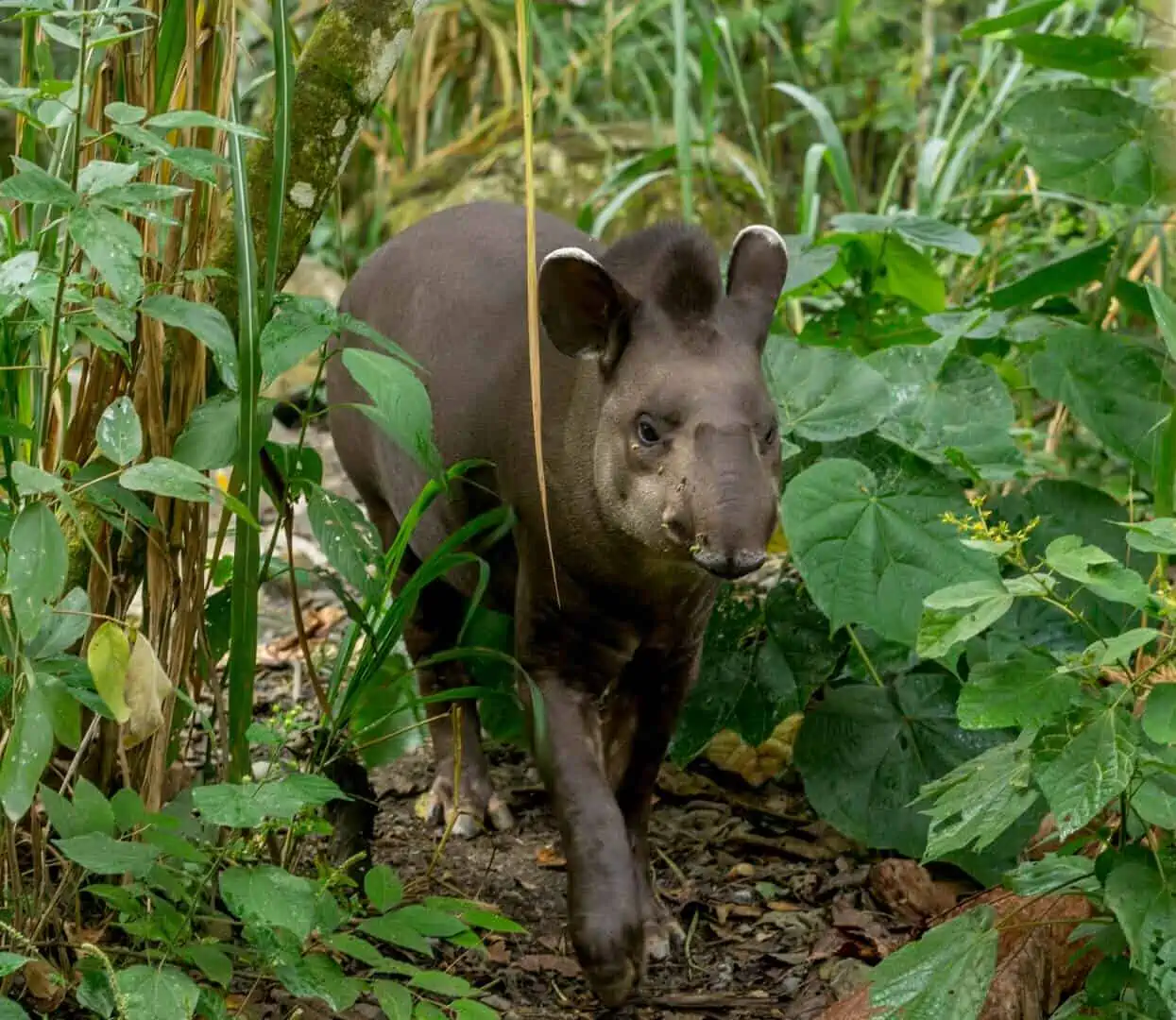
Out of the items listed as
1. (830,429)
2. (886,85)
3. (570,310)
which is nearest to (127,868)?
(570,310)

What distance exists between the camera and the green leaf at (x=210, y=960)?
281 cm

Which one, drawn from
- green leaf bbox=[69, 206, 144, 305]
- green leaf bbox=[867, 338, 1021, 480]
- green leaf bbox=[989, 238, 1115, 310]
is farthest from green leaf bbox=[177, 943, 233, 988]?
green leaf bbox=[989, 238, 1115, 310]

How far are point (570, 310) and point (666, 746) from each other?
108 centimetres

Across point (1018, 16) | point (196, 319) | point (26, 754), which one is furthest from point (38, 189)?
point (1018, 16)

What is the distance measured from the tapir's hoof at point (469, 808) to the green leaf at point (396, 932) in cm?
141

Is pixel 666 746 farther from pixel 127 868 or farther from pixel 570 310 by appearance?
pixel 127 868

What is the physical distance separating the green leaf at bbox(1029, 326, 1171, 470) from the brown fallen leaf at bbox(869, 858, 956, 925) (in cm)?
118

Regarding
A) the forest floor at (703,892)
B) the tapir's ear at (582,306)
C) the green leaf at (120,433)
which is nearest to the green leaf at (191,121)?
the green leaf at (120,433)

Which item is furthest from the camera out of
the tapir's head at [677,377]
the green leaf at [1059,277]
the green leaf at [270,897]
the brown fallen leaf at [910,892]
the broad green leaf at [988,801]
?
the green leaf at [1059,277]

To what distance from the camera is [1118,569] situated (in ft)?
9.25

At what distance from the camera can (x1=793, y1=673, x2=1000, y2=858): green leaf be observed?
405 cm

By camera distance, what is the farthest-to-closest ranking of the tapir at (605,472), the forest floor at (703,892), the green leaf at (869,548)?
the green leaf at (869,548) → the forest floor at (703,892) → the tapir at (605,472)

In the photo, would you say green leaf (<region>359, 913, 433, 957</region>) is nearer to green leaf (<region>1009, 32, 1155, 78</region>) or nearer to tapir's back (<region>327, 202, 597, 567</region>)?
tapir's back (<region>327, 202, 597, 567</region>)

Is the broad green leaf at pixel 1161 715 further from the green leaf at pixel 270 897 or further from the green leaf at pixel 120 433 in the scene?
the green leaf at pixel 120 433
